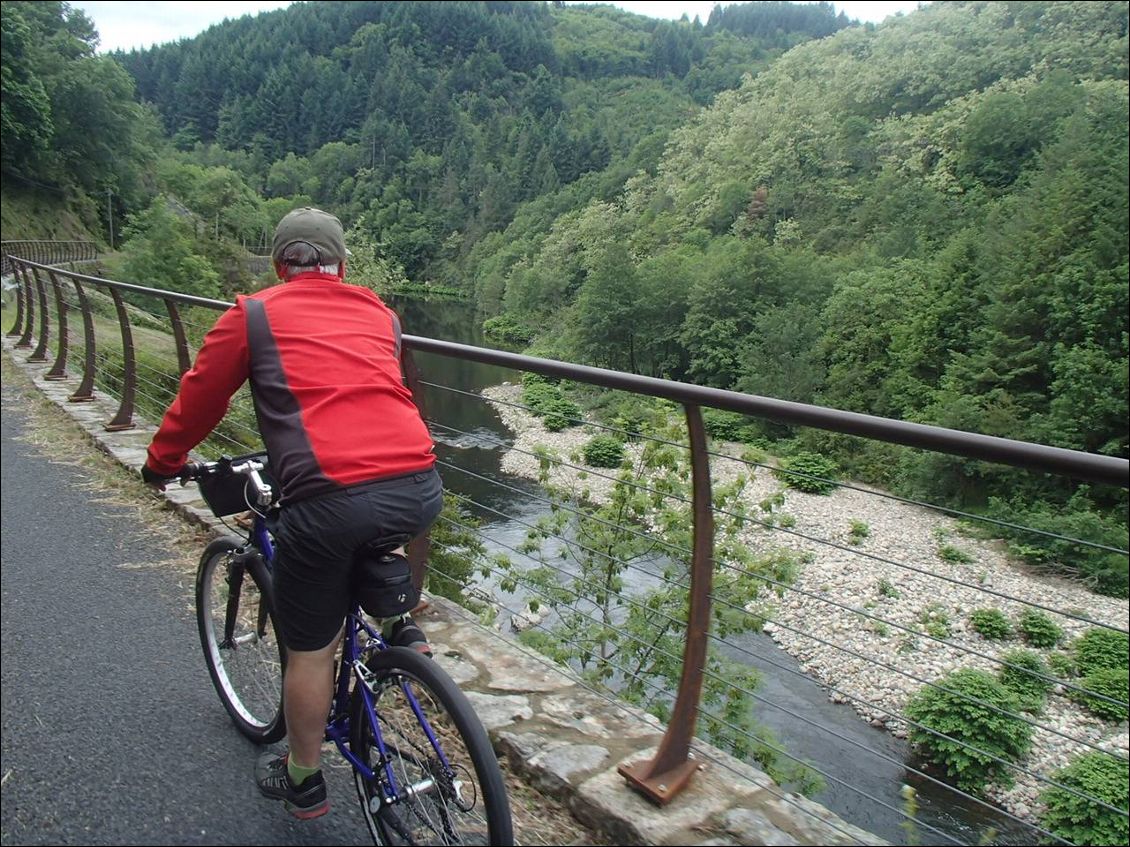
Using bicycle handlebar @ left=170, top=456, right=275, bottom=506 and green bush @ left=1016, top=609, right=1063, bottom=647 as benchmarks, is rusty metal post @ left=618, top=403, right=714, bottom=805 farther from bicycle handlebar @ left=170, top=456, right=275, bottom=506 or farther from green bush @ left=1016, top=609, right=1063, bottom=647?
green bush @ left=1016, top=609, right=1063, bottom=647

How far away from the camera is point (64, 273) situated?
7.13 m

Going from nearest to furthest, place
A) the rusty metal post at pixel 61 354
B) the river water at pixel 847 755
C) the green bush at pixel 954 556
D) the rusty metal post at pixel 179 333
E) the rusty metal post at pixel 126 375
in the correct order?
the rusty metal post at pixel 179 333 → the rusty metal post at pixel 126 375 → the rusty metal post at pixel 61 354 → the river water at pixel 847 755 → the green bush at pixel 954 556

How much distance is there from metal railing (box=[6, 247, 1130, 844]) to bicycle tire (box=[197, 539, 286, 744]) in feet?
2.43

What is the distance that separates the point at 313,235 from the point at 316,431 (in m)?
0.53

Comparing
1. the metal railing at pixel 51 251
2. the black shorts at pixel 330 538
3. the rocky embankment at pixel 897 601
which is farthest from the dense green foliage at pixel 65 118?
the black shorts at pixel 330 538

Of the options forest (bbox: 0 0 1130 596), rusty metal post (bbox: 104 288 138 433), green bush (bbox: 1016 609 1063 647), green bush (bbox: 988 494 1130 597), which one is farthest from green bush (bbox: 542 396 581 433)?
green bush (bbox: 988 494 1130 597)

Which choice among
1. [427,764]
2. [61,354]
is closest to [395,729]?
[427,764]

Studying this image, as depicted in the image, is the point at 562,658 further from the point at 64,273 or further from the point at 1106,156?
the point at 1106,156

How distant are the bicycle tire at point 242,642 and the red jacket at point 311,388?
0.71 metres

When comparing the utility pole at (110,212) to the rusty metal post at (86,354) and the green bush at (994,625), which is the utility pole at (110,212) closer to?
the rusty metal post at (86,354)

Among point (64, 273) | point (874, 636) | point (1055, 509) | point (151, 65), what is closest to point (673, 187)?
point (1055, 509)

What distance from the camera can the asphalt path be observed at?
7.18 ft

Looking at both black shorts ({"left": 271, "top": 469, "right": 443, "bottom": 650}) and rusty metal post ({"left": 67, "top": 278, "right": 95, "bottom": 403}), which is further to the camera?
rusty metal post ({"left": 67, "top": 278, "right": 95, "bottom": 403})

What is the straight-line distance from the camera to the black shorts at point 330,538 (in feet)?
5.72
